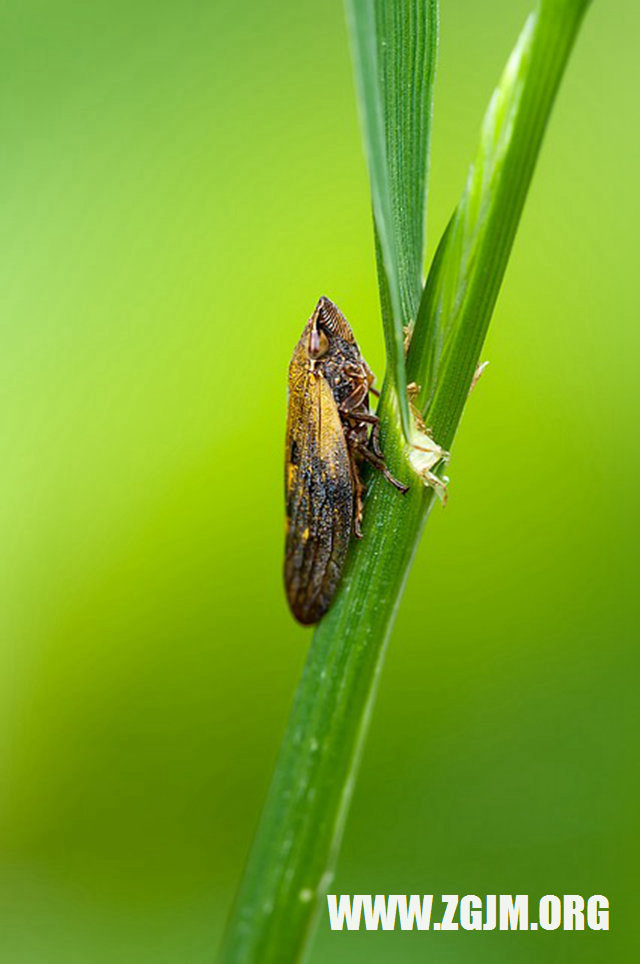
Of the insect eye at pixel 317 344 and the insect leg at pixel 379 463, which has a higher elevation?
the insect eye at pixel 317 344


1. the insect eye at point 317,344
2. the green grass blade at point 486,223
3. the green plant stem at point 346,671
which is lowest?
the green plant stem at point 346,671

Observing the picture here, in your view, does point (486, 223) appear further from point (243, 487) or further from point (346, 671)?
point (243, 487)

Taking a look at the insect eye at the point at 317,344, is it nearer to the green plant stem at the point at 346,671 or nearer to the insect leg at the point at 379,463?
the insect leg at the point at 379,463

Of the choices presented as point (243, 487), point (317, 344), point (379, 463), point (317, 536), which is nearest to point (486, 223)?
point (379, 463)

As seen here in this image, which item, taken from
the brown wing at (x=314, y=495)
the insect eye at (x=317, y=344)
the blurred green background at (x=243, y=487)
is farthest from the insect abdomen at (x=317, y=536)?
the blurred green background at (x=243, y=487)

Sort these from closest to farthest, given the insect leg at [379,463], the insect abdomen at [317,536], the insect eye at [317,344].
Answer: the insect leg at [379,463] → the insect abdomen at [317,536] → the insect eye at [317,344]

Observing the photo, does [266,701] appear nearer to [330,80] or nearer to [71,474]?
[71,474]

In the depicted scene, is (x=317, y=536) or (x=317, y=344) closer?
(x=317, y=536)

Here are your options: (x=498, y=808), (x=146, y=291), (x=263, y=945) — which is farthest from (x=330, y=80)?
(x=263, y=945)
